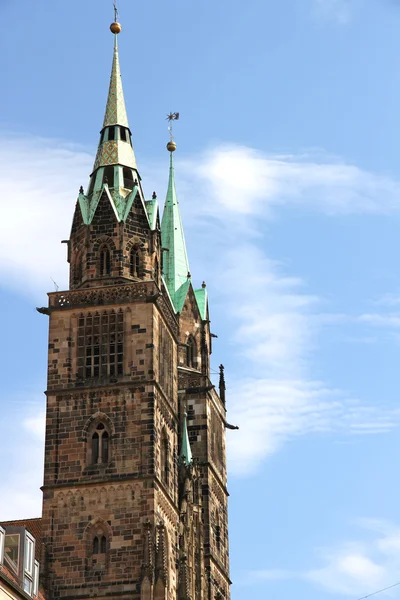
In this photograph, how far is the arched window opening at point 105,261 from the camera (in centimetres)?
6144

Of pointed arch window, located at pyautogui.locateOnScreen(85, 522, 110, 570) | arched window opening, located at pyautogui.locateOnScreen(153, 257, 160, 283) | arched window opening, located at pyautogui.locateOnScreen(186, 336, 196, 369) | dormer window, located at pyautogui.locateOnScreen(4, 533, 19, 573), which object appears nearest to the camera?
dormer window, located at pyautogui.locateOnScreen(4, 533, 19, 573)

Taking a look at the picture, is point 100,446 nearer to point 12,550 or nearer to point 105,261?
point 105,261

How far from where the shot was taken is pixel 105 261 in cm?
6162

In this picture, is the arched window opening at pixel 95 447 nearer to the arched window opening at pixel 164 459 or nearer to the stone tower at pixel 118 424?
the stone tower at pixel 118 424

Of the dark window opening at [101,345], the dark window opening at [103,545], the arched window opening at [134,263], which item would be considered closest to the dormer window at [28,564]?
the dark window opening at [103,545]

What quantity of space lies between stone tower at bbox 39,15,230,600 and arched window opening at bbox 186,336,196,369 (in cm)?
439

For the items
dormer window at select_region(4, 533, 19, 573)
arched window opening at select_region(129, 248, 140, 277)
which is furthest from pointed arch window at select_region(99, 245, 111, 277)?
dormer window at select_region(4, 533, 19, 573)

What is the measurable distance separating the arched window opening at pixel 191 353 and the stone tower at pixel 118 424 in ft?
14.4

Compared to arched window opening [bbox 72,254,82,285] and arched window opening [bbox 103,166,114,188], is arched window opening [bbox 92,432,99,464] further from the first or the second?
arched window opening [bbox 103,166,114,188]

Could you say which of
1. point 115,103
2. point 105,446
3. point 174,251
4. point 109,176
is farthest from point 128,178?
point 105,446

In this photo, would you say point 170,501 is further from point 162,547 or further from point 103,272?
point 103,272

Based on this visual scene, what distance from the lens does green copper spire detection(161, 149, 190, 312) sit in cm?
7231

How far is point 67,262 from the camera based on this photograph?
63.0 meters

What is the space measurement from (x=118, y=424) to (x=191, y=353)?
46.1 feet
